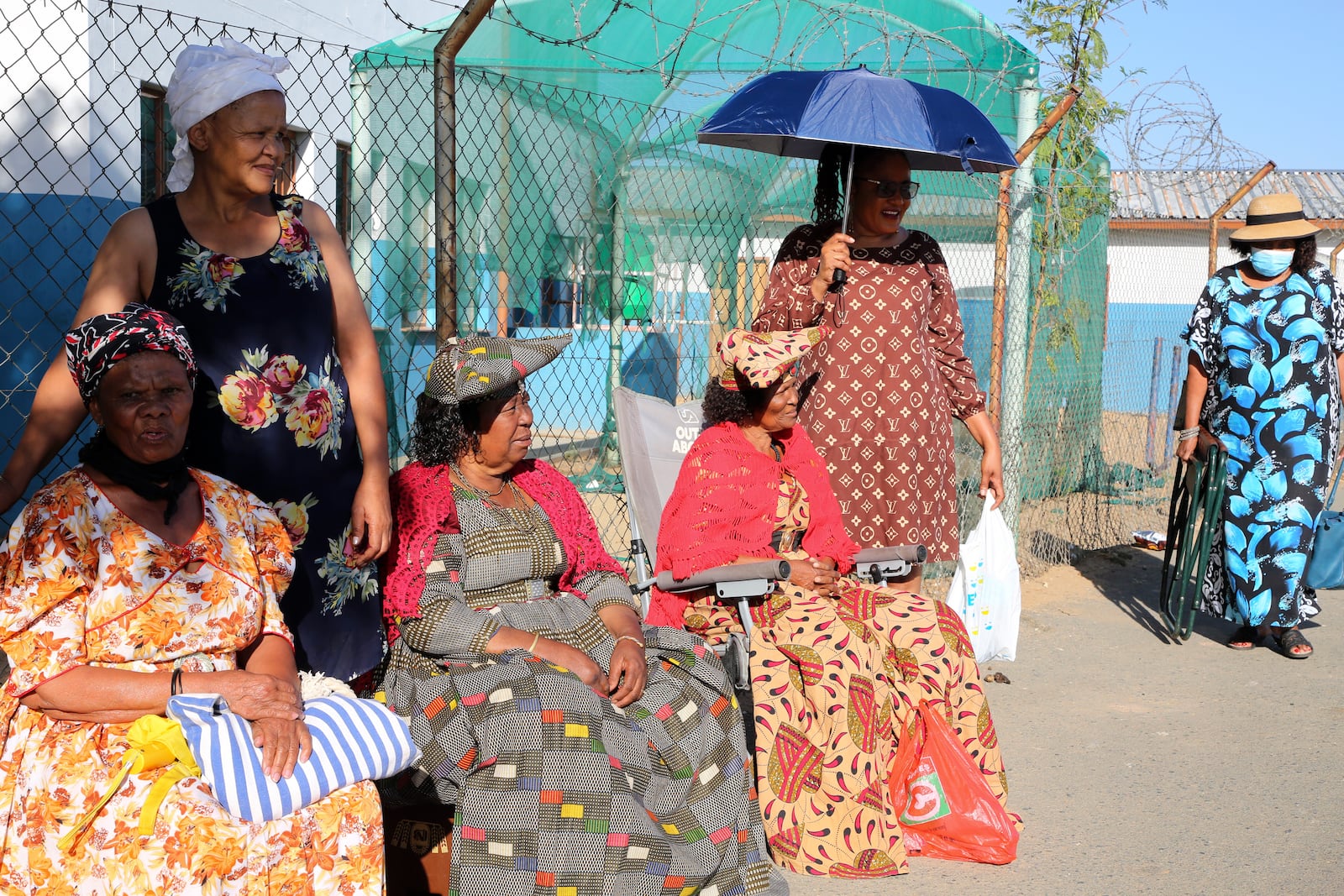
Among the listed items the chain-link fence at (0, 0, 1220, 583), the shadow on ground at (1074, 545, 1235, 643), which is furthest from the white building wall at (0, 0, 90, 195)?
the shadow on ground at (1074, 545, 1235, 643)

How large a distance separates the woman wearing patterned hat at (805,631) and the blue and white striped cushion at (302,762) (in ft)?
4.29

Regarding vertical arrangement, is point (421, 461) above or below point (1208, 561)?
above

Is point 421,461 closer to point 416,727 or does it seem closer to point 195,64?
point 416,727

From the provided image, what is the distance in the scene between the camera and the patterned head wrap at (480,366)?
3271mm

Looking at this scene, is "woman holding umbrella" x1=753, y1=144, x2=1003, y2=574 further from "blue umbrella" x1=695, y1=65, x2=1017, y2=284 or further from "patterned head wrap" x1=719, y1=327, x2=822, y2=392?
"patterned head wrap" x1=719, y1=327, x2=822, y2=392

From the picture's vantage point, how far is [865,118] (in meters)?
3.89

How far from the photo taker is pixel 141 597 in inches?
97.3

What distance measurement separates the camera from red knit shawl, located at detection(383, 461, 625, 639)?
318cm

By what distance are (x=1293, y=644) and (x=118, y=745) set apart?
18.3ft

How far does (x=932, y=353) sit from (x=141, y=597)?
9.36 ft

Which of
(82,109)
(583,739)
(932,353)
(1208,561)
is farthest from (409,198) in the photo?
(583,739)

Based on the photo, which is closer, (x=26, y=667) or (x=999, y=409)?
(x=26, y=667)

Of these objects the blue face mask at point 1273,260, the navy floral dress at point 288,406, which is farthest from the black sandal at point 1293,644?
the navy floral dress at point 288,406

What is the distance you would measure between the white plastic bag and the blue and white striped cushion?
9.48 ft
